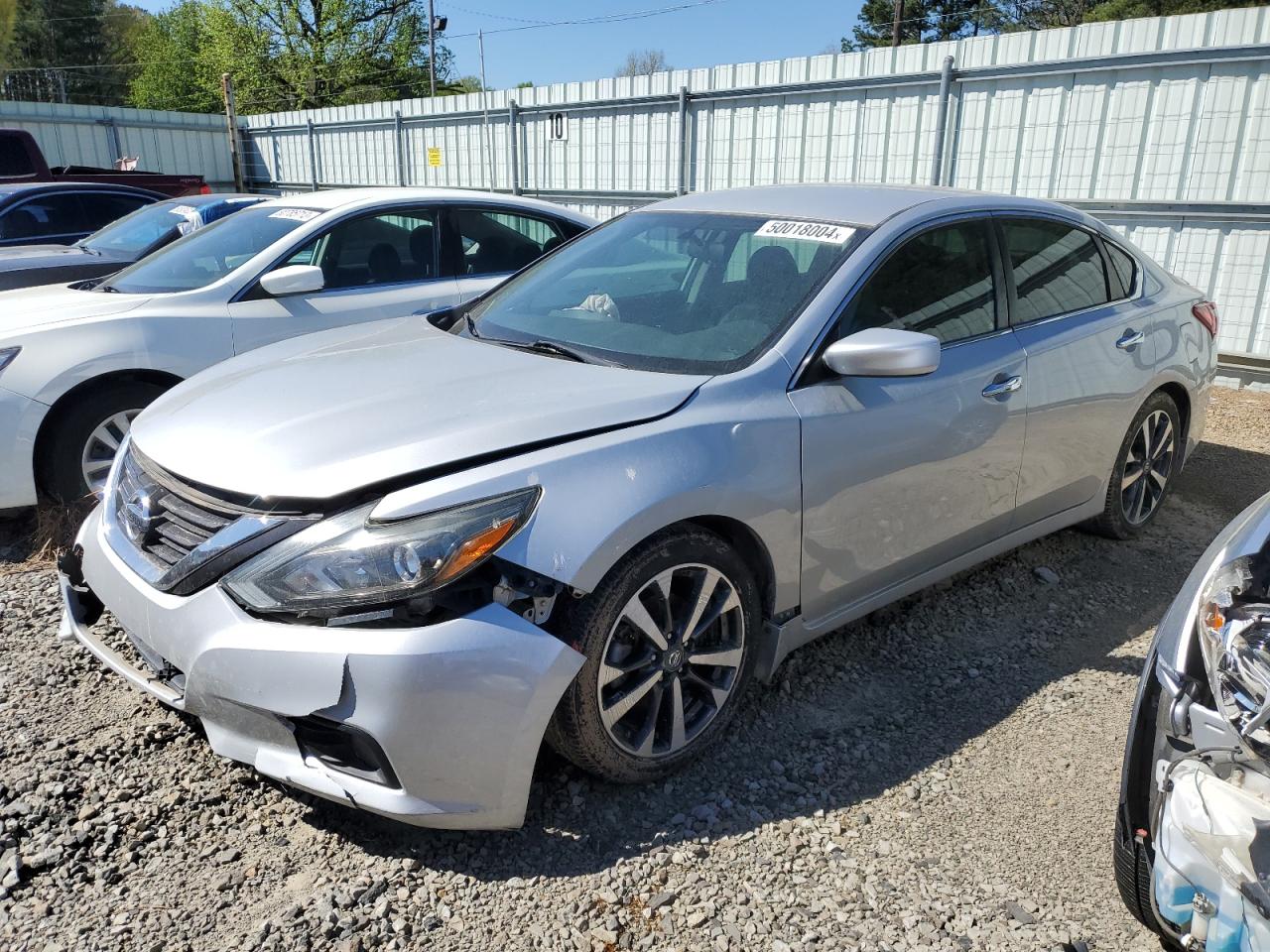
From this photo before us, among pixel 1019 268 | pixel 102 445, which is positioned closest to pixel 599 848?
pixel 1019 268

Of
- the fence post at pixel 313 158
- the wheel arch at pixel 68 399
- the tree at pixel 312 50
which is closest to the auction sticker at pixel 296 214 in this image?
the wheel arch at pixel 68 399

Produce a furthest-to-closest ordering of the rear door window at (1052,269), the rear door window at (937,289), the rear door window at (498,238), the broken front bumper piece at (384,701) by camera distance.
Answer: the rear door window at (498,238), the rear door window at (1052,269), the rear door window at (937,289), the broken front bumper piece at (384,701)

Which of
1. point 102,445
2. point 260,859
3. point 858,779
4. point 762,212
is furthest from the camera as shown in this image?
point 102,445

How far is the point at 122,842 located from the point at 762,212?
2.89 meters

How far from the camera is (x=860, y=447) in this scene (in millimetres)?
3006

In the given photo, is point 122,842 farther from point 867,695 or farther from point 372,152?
point 372,152

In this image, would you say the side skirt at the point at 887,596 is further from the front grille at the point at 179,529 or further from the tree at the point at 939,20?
the tree at the point at 939,20

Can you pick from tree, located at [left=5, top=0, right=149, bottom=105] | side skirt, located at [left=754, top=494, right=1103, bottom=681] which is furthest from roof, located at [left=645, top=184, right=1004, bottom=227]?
tree, located at [left=5, top=0, right=149, bottom=105]

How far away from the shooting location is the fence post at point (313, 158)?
17.7m

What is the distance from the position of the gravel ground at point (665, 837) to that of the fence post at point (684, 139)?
27.6 feet

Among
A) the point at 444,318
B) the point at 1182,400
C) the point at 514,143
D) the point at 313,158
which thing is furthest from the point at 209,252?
the point at 313,158

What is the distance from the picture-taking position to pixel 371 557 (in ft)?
7.33

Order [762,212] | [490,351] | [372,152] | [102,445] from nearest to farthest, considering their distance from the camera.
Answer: [490,351]
[762,212]
[102,445]
[372,152]

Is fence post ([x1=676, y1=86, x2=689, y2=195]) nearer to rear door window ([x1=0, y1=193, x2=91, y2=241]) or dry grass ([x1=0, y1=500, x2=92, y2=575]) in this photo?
rear door window ([x1=0, y1=193, x2=91, y2=241])
